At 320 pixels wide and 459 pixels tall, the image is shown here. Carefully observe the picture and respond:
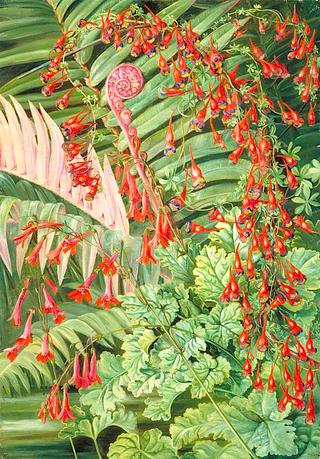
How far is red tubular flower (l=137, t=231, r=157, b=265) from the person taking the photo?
4.59ft

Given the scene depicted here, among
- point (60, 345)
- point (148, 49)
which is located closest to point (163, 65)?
point (148, 49)

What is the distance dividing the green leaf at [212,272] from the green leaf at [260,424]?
0.22 meters

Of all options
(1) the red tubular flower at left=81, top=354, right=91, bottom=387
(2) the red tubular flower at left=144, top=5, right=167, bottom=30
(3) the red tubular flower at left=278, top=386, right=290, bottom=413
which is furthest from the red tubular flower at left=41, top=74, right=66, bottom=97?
(3) the red tubular flower at left=278, top=386, right=290, bottom=413

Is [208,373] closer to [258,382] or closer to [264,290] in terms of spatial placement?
[258,382]

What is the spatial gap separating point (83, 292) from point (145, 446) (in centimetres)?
34

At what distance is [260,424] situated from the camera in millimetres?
1405

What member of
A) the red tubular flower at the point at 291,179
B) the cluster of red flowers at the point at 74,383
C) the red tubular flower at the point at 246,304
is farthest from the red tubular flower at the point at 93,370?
the red tubular flower at the point at 291,179

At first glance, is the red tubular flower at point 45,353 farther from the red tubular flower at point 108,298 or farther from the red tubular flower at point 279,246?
the red tubular flower at point 279,246

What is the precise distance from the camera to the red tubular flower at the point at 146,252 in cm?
140

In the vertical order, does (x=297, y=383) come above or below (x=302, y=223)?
below

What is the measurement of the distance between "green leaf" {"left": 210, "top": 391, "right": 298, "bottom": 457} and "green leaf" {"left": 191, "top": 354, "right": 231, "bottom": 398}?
53mm

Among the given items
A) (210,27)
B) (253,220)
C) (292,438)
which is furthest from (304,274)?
(210,27)

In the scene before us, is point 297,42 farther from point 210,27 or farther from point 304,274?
point 304,274

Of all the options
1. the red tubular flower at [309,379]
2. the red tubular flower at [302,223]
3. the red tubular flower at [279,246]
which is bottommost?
the red tubular flower at [309,379]
